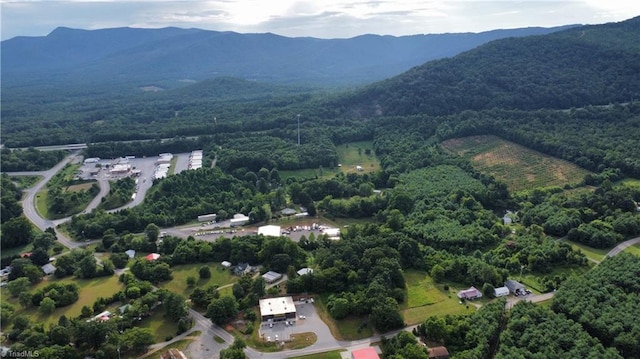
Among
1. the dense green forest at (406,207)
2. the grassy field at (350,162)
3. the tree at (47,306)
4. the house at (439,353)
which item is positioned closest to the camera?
the house at (439,353)

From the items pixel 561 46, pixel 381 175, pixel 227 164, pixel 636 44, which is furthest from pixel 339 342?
pixel 636 44

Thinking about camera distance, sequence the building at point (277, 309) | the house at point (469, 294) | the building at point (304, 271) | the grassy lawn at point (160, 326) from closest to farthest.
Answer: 1. the grassy lawn at point (160, 326)
2. the building at point (277, 309)
3. the house at point (469, 294)
4. the building at point (304, 271)

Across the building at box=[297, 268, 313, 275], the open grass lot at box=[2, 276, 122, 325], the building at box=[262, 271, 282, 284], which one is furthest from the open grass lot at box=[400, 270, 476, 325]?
the open grass lot at box=[2, 276, 122, 325]

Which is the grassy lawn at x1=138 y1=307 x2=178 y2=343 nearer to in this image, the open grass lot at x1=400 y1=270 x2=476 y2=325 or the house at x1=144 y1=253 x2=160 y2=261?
the house at x1=144 y1=253 x2=160 y2=261

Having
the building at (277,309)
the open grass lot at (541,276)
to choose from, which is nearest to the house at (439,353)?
the building at (277,309)

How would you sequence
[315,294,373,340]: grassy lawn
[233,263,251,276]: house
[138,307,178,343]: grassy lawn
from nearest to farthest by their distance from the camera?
[315,294,373,340]: grassy lawn < [138,307,178,343]: grassy lawn < [233,263,251,276]: house

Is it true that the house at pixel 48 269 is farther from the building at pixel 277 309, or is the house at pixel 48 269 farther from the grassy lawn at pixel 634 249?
the grassy lawn at pixel 634 249

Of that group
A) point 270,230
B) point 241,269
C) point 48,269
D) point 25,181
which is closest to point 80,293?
point 48,269
